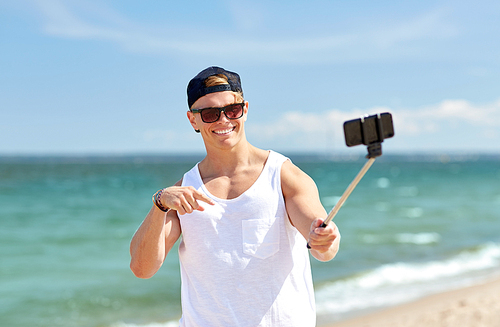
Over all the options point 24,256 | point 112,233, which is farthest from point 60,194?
point 24,256

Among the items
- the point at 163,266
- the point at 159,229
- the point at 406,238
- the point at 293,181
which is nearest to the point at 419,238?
the point at 406,238

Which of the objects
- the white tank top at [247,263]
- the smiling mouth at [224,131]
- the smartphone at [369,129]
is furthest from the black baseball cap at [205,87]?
the smartphone at [369,129]

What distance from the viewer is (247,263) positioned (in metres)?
2.17

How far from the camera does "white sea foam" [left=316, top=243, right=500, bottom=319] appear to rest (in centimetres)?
830

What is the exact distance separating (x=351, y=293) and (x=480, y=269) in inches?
144

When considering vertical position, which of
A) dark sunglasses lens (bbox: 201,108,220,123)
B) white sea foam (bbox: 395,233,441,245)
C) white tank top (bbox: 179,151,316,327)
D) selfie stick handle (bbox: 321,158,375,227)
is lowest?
white sea foam (bbox: 395,233,441,245)

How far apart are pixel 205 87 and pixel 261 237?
766 millimetres

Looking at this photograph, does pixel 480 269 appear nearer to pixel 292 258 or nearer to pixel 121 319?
pixel 121 319

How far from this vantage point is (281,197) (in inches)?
87.4

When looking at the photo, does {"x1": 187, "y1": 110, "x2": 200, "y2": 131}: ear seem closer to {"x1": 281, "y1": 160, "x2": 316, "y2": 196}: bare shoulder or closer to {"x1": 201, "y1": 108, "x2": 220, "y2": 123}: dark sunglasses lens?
{"x1": 201, "y1": 108, "x2": 220, "y2": 123}: dark sunglasses lens

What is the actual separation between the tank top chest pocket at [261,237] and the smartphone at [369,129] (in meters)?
0.70

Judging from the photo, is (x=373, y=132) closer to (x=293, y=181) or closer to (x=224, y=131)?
(x=293, y=181)

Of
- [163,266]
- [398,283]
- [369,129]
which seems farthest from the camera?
[163,266]

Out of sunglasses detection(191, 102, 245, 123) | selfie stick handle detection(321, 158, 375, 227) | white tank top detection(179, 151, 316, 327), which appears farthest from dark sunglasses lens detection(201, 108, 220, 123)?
selfie stick handle detection(321, 158, 375, 227)
